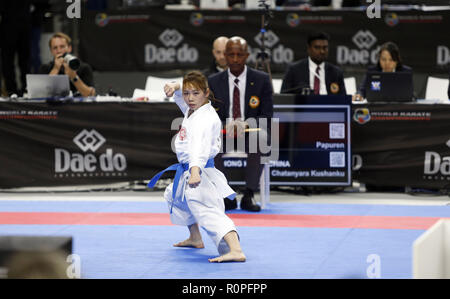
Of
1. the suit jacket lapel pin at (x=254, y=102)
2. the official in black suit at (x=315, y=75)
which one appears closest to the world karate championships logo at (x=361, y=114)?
the official in black suit at (x=315, y=75)

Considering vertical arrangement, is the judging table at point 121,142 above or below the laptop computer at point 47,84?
below

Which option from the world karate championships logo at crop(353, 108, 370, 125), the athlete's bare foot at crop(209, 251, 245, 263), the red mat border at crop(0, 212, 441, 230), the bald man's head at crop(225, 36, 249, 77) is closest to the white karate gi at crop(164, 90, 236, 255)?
the athlete's bare foot at crop(209, 251, 245, 263)

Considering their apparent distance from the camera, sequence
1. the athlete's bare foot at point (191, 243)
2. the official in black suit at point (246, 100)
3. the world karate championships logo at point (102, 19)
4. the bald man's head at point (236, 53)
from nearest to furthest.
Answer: the athlete's bare foot at point (191, 243) → the bald man's head at point (236, 53) → the official in black suit at point (246, 100) → the world karate championships logo at point (102, 19)

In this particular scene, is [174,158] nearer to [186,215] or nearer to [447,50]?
[186,215]

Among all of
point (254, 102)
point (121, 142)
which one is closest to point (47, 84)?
point (121, 142)

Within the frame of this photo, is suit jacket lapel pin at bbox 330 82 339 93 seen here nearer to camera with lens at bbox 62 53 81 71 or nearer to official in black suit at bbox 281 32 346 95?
official in black suit at bbox 281 32 346 95

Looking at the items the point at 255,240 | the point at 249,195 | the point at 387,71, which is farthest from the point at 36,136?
the point at 387,71

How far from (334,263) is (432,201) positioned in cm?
353

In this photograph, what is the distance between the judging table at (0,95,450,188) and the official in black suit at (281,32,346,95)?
43cm

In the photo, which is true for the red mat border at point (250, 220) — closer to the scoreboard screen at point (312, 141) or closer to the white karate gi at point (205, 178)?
the scoreboard screen at point (312, 141)

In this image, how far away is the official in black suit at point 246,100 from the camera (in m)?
8.95

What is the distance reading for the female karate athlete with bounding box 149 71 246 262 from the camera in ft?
20.5
